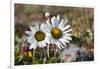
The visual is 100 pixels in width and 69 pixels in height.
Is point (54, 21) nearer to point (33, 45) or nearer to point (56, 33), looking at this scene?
point (56, 33)

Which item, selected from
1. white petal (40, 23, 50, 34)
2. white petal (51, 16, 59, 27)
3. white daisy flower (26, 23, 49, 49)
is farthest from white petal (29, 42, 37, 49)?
white petal (51, 16, 59, 27)

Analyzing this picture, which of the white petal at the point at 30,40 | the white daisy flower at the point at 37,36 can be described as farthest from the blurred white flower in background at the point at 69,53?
the white petal at the point at 30,40

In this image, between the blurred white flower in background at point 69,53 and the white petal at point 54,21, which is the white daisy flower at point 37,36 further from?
the blurred white flower in background at point 69,53

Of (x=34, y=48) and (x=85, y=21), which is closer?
(x=34, y=48)

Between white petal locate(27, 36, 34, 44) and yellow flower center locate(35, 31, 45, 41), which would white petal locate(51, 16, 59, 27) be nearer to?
yellow flower center locate(35, 31, 45, 41)

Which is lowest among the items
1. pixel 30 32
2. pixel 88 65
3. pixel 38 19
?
pixel 88 65

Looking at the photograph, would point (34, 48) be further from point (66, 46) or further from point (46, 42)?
point (66, 46)

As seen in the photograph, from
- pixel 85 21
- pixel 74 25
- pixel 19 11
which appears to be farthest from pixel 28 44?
pixel 85 21
